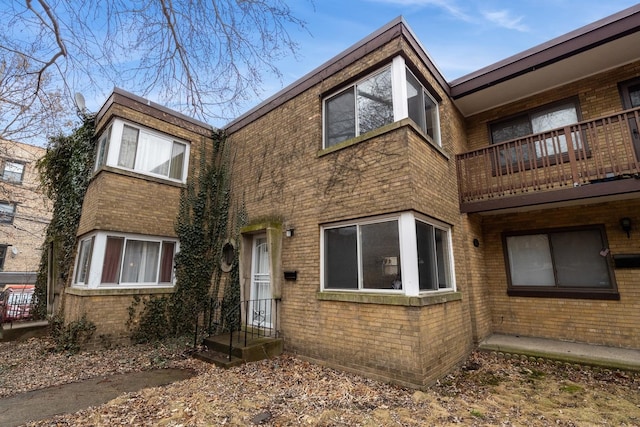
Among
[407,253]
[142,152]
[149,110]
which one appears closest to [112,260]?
[142,152]

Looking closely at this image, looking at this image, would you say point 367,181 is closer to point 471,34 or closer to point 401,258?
point 401,258

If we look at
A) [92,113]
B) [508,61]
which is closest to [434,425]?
[508,61]

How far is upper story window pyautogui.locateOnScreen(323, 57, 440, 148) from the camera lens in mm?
5934

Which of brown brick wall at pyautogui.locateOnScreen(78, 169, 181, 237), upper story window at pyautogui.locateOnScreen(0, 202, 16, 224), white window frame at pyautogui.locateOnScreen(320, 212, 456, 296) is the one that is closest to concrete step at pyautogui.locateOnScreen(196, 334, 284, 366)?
white window frame at pyautogui.locateOnScreen(320, 212, 456, 296)

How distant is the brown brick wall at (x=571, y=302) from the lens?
6.20 m

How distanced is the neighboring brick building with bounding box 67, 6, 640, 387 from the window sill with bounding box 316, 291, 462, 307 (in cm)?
4

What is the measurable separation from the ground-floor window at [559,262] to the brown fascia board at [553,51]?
12.0 feet

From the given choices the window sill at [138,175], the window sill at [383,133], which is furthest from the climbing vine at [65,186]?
the window sill at [383,133]

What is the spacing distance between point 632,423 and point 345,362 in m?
3.78

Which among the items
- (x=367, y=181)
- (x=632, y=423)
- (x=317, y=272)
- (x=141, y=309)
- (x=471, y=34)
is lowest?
(x=632, y=423)

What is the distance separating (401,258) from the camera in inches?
206

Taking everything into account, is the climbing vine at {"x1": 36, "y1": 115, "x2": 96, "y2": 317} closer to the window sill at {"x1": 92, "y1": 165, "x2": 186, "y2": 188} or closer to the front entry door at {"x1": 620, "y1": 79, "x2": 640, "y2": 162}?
the window sill at {"x1": 92, "y1": 165, "x2": 186, "y2": 188}

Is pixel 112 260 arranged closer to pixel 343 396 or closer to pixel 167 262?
pixel 167 262

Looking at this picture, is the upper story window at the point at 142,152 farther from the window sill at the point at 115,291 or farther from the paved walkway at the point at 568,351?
the paved walkway at the point at 568,351
